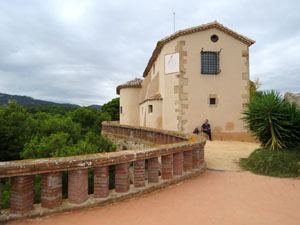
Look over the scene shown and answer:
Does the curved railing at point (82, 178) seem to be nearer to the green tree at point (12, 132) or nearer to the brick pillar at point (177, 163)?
the brick pillar at point (177, 163)

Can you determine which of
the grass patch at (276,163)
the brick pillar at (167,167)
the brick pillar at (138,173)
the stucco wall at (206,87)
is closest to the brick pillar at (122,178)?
the brick pillar at (138,173)

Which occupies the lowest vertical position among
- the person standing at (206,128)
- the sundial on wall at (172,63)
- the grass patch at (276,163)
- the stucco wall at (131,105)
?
the grass patch at (276,163)

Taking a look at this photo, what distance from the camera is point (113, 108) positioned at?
3366cm

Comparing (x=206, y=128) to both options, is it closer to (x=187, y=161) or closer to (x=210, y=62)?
(x=210, y=62)

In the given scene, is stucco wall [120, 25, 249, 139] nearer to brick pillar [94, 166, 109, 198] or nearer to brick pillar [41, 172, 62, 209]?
brick pillar [94, 166, 109, 198]

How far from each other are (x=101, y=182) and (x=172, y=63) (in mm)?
9743

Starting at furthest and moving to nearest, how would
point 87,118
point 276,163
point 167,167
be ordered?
point 87,118 < point 276,163 < point 167,167

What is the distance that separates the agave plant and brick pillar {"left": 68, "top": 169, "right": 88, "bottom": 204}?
477 cm

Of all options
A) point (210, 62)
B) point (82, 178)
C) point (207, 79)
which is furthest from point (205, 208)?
point (210, 62)

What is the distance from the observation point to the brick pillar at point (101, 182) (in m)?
2.52

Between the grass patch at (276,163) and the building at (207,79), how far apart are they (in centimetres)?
605

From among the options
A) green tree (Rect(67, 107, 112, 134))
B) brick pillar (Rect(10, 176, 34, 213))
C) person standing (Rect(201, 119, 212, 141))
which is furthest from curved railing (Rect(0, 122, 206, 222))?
green tree (Rect(67, 107, 112, 134))

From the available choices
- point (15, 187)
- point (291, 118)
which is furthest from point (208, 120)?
point (15, 187)

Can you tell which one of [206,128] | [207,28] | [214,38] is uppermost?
[207,28]
